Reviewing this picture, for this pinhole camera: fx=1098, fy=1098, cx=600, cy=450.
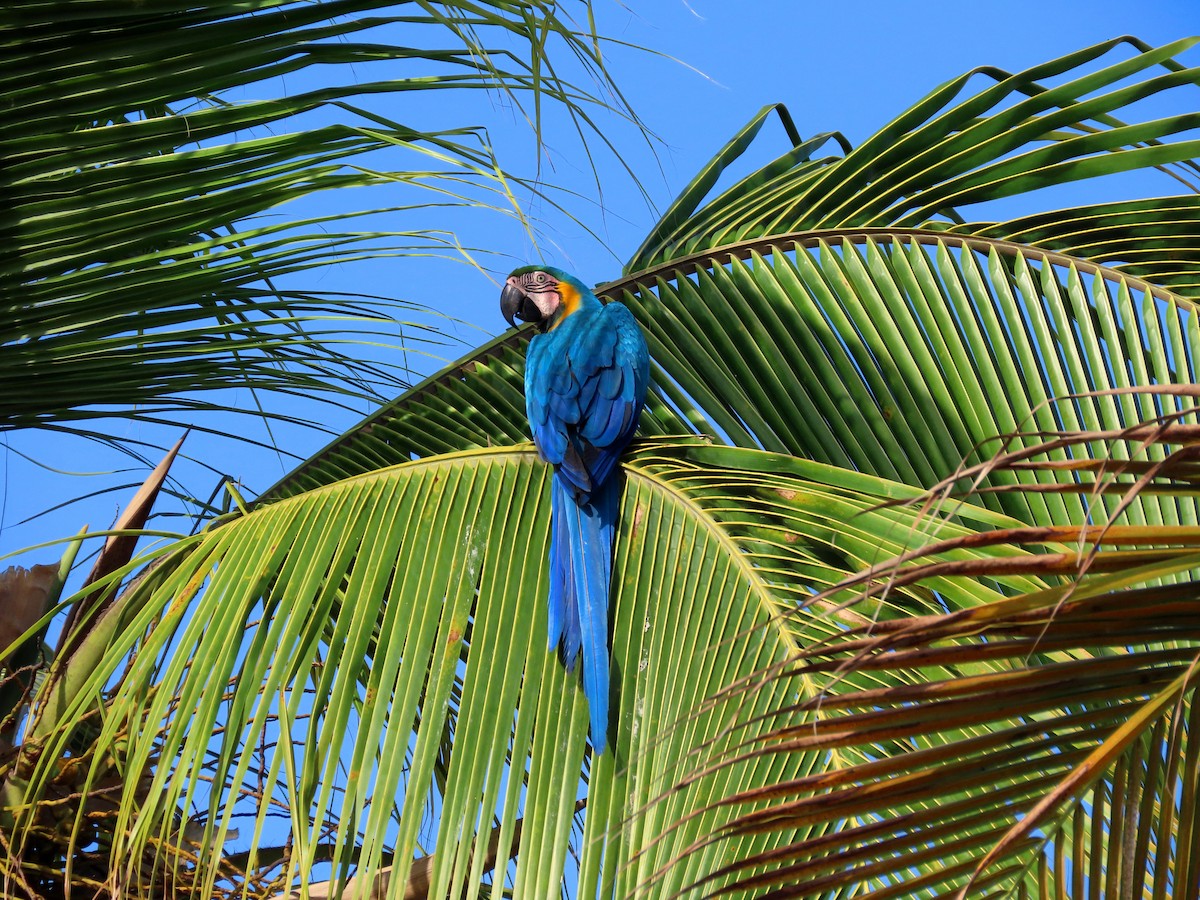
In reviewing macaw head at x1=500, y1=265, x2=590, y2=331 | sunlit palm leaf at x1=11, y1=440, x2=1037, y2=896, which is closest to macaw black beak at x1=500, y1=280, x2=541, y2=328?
macaw head at x1=500, y1=265, x2=590, y2=331

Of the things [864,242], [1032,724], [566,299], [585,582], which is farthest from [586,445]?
[1032,724]

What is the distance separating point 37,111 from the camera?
1666 mm

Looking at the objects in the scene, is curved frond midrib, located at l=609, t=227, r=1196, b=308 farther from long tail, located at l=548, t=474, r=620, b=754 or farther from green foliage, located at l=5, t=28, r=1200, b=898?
long tail, located at l=548, t=474, r=620, b=754

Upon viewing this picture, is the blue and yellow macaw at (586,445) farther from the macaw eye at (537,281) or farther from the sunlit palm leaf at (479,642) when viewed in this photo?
the macaw eye at (537,281)

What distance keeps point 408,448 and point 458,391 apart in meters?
0.20

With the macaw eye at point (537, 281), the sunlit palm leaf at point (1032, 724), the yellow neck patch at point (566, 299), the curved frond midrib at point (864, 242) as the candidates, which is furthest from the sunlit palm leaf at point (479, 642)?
the macaw eye at point (537, 281)

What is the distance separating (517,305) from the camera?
3844 mm

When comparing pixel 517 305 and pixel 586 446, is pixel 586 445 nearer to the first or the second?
pixel 586 446

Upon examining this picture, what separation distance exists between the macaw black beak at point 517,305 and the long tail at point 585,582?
168 centimetres

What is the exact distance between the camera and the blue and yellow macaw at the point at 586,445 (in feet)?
6.04

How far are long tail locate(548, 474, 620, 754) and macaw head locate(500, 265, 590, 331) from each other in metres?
1.31

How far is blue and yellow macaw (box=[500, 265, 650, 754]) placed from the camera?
72.5 inches

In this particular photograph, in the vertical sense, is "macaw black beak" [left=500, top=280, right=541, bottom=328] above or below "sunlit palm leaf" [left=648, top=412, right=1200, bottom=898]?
above

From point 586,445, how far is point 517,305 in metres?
1.66
